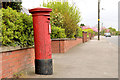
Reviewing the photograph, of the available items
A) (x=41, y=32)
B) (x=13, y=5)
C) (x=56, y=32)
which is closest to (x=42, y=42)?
(x=41, y=32)

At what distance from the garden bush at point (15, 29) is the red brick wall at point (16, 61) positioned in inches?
11.6

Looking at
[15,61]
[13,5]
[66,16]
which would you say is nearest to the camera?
[15,61]

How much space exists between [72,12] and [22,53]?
10.9 meters

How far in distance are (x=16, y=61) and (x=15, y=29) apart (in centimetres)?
101

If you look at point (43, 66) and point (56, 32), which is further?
point (56, 32)

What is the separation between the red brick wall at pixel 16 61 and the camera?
4.51 metres

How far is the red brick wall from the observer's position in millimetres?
4511

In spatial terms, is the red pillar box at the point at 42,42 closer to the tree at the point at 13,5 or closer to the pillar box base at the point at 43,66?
the pillar box base at the point at 43,66

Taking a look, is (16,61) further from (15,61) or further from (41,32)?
(41,32)

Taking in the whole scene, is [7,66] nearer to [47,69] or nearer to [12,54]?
[12,54]

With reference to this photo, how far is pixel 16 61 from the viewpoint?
513 centimetres

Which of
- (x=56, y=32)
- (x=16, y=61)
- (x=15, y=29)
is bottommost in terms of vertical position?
(x=16, y=61)

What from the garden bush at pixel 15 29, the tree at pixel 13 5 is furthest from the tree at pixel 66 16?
the garden bush at pixel 15 29

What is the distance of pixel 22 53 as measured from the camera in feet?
18.1
